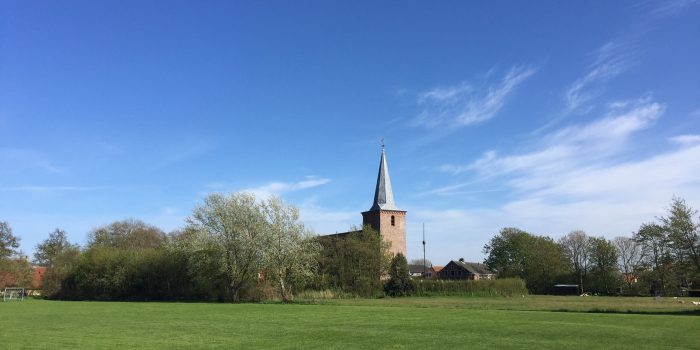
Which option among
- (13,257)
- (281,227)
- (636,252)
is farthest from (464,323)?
(636,252)

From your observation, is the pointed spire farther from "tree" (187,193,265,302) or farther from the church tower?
"tree" (187,193,265,302)

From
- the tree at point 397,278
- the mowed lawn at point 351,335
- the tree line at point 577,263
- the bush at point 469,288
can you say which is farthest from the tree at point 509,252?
the mowed lawn at point 351,335

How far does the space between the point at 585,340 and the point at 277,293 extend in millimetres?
40168

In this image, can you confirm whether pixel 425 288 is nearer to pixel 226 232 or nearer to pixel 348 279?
pixel 348 279

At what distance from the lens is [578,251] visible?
9688 cm

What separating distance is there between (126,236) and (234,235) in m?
44.2

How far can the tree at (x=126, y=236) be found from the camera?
8525 cm

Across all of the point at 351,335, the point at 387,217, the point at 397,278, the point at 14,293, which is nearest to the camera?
the point at 351,335

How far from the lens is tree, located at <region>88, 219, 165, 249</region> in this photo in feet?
280

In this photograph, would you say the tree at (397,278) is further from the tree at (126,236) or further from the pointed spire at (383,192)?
the tree at (126,236)

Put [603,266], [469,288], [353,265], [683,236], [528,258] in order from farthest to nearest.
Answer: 1. [528,258]
2. [603,266]
3. [469,288]
4. [353,265]
5. [683,236]

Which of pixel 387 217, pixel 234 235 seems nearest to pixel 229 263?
pixel 234 235

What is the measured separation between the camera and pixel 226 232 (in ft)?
171

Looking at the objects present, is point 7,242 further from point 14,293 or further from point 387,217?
point 387,217
